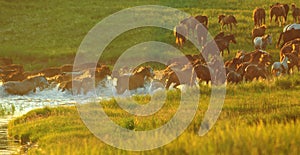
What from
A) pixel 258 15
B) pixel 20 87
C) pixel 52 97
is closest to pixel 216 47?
pixel 258 15

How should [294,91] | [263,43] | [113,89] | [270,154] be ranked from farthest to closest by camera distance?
[263,43] → [113,89] → [294,91] → [270,154]

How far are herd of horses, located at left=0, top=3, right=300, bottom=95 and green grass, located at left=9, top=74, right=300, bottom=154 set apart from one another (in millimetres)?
3921

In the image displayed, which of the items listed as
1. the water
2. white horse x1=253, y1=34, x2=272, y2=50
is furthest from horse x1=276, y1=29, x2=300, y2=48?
the water

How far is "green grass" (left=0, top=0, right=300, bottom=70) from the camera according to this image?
46812 mm

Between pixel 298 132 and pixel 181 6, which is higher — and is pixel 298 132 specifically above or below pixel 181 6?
below

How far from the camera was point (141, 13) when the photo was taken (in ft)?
186

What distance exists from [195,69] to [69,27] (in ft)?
95.7

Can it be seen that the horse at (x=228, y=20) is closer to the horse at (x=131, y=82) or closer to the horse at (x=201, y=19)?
the horse at (x=201, y=19)

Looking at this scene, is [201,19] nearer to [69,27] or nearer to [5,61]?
[5,61]

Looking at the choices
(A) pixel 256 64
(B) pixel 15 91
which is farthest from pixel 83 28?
(A) pixel 256 64

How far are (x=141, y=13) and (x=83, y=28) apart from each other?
469cm

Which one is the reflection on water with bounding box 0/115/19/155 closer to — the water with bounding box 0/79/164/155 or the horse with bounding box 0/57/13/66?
the water with bounding box 0/79/164/155

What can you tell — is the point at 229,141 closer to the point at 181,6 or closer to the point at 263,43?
the point at 263,43

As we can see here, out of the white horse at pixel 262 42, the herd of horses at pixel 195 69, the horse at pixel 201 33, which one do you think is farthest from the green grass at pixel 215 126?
the horse at pixel 201 33
